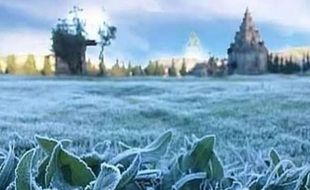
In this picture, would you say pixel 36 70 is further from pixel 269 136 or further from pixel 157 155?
pixel 157 155

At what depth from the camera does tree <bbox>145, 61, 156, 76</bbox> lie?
18.8 meters

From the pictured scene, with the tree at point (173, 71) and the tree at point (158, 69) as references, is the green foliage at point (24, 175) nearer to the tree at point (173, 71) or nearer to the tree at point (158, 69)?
the tree at point (158, 69)

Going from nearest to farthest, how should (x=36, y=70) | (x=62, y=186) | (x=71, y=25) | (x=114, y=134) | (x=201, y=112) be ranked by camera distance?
(x=62, y=186)
(x=114, y=134)
(x=201, y=112)
(x=71, y=25)
(x=36, y=70)

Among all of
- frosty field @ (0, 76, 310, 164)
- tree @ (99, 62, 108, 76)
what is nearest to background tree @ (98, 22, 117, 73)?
tree @ (99, 62, 108, 76)

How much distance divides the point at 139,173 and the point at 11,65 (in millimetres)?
20416

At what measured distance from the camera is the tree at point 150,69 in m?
18.8

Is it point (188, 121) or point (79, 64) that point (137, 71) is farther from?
point (188, 121)

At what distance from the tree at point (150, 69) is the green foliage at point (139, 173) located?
17.6 metres

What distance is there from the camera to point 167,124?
5820 millimetres

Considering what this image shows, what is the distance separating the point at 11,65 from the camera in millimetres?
20891

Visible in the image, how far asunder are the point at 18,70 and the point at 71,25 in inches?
101

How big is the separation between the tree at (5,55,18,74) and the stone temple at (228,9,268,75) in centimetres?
628

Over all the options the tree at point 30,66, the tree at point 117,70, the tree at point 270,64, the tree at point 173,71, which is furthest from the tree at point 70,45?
the tree at point 270,64

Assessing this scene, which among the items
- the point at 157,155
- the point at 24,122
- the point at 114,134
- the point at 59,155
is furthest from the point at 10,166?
the point at 24,122
